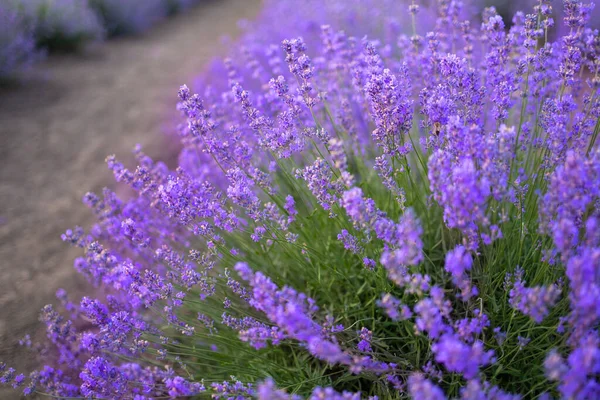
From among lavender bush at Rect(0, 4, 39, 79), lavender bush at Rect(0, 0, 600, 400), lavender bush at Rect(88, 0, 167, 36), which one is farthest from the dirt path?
lavender bush at Rect(0, 0, 600, 400)

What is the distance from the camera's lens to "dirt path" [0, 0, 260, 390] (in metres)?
3.64

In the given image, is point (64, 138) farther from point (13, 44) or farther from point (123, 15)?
point (123, 15)

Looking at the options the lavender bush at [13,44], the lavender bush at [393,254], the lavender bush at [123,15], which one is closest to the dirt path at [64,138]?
the lavender bush at [13,44]

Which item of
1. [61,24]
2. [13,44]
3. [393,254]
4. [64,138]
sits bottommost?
[393,254]

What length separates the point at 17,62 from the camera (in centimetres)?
646

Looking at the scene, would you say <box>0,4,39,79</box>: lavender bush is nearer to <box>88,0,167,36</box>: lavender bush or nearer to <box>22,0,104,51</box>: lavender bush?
<box>22,0,104,51</box>: lavender bush

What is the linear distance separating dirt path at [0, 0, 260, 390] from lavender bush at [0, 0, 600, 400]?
91 cm

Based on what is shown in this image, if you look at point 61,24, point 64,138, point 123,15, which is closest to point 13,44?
point 61,24

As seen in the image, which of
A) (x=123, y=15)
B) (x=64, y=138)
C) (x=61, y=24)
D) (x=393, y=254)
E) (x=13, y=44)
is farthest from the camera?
(x=123, y=15)

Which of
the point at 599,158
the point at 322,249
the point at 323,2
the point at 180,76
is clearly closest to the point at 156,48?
the point at 180,76

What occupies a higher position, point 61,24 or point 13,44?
point 61,24

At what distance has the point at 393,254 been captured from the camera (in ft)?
5.09

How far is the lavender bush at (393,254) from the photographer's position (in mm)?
1495

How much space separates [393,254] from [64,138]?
204 inches
